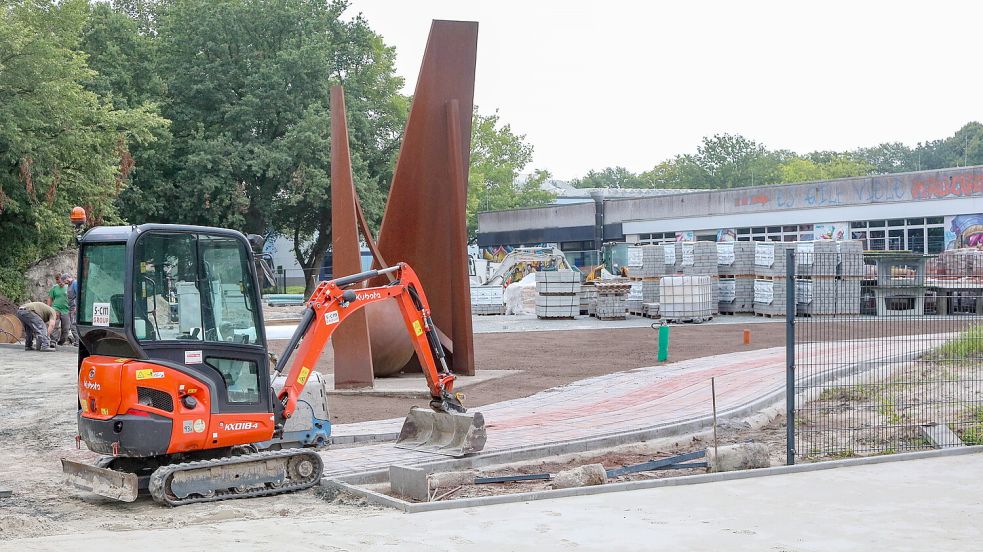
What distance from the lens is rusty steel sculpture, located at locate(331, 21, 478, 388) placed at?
18.3 metres

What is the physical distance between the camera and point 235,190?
159 ft

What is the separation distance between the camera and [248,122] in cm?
4919

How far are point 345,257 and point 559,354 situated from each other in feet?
24.8

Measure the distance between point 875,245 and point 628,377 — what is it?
1326 inches

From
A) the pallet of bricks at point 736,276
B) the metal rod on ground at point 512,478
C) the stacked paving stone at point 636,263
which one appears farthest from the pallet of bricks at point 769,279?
the metal rod on ground at point 512,478

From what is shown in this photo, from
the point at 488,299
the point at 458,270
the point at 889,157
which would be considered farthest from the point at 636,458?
the point at 889,157

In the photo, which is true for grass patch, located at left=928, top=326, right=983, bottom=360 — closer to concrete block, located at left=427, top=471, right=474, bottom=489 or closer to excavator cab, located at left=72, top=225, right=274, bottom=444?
concrete block, located at left=427, top=471, right=474, bottom=489

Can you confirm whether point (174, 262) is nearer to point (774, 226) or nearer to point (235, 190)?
point (235, 190)

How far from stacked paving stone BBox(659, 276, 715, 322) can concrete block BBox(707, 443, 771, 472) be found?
22813mm

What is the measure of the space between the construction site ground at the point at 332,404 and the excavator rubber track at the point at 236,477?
12 centimetres

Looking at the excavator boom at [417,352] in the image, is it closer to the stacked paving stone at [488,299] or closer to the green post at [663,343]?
the green post at [663,343]

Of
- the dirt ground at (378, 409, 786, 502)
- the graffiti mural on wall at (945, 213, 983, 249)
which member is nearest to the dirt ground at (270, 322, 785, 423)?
the dirt ground at (378, 409, 786, 502)

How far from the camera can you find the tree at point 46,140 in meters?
31.2

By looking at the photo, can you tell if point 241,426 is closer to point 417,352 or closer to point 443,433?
point 417,352
